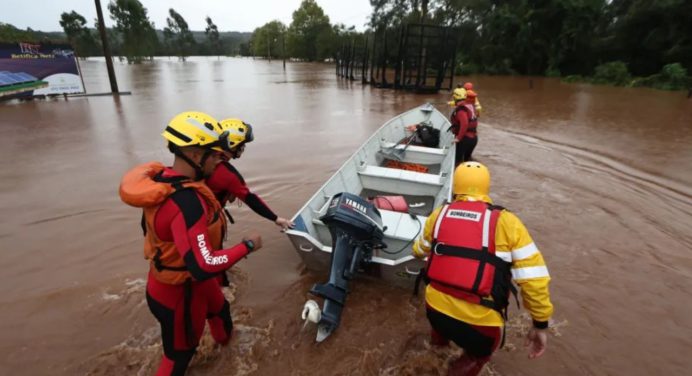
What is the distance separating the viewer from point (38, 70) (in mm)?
15008

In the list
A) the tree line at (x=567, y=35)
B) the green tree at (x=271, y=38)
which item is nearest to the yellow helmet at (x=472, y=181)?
the tree line at (x=567, y=35)

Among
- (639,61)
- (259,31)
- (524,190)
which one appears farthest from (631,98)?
(259,31)

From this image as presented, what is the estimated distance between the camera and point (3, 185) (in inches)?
254

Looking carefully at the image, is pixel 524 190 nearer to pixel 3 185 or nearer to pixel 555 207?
pixel 555 207

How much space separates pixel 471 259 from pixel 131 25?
72.2 meters

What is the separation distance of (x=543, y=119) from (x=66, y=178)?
46.2 ft

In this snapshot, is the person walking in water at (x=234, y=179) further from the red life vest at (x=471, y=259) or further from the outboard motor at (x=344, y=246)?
the red life vest at (x=471, y=259)

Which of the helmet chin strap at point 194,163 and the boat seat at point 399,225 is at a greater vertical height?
the helmet chin strap at point 194,163

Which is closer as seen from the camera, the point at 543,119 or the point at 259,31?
the point at 543,119

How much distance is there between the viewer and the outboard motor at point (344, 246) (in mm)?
2795

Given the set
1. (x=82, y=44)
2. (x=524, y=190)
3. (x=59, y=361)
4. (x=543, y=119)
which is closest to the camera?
(x=59, y=361)

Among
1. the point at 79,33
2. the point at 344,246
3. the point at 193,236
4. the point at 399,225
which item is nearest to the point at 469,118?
the point at 399,225

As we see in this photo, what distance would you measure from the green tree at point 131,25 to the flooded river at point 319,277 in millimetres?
56695

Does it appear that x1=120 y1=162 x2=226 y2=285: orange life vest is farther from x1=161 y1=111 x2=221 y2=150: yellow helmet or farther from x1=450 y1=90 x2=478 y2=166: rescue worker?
x1=450 y1=90 x2=478 y2=166: rescue worker
